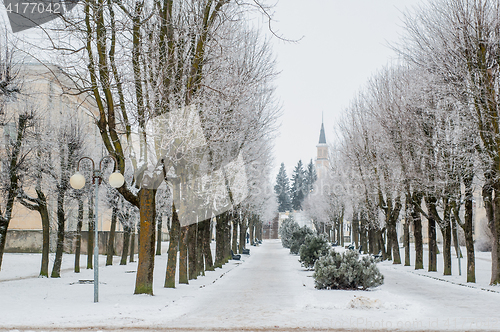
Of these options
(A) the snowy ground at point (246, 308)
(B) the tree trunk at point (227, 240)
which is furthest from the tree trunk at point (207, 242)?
(A) the snowy ground at point (246, 308)

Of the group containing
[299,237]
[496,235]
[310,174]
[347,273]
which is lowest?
[347,273]

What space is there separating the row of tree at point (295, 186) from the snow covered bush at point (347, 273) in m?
127

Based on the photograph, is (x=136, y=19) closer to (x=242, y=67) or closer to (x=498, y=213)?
(x=242, y=67)

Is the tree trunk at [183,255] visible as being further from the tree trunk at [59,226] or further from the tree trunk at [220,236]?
the tree trunk at [220,236]

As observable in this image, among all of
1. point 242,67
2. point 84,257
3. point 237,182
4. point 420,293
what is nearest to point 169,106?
point 242,67

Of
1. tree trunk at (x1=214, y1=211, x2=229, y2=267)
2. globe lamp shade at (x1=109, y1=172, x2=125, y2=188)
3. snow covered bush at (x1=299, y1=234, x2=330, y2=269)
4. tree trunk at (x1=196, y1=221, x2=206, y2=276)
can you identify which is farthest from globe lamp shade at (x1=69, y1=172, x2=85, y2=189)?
tree trunk at (x1=214, y1=211, x2=229, y2=267)

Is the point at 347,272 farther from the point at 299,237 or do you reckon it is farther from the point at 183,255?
the point at 299,237

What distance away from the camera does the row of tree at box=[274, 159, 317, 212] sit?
145 m

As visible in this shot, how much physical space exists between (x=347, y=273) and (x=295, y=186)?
132021 millimetres

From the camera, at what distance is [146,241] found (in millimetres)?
13867

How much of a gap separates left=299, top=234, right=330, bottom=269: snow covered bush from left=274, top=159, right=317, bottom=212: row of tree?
384ft

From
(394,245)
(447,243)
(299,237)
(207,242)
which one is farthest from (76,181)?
(299,237)

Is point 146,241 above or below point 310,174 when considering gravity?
below

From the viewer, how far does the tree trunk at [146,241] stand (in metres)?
13.9
